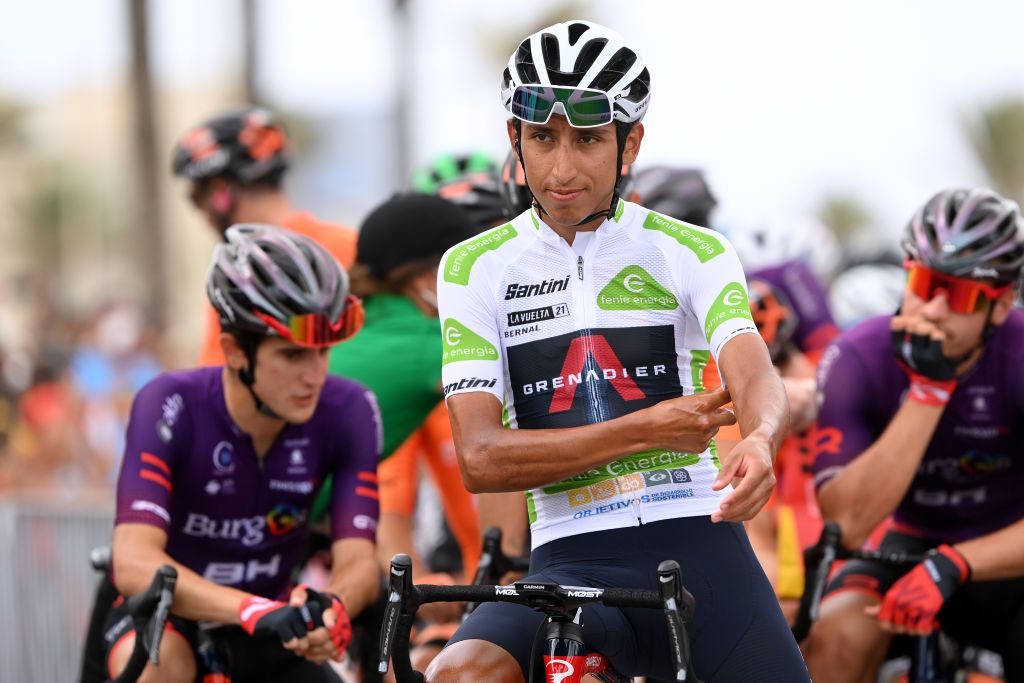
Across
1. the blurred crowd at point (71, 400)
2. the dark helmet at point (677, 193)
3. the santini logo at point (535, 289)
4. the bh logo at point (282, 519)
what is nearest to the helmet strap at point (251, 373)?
the bh logo at point (282, 519)

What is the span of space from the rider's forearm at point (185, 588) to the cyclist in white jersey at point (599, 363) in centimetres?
133

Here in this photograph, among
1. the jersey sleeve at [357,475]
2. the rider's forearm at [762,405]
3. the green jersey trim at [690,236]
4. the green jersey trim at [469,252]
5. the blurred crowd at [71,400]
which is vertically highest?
the green jersey trim at [690,236]

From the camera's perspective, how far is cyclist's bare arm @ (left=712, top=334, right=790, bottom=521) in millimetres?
3689

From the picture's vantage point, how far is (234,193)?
29.8 feet

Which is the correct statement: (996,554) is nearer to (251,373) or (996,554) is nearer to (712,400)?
(712,400)

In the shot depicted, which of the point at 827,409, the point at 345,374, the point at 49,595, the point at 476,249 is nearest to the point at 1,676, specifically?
the point at 49,595

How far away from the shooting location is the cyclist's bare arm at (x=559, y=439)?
3996mm

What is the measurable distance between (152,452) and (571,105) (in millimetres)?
2267

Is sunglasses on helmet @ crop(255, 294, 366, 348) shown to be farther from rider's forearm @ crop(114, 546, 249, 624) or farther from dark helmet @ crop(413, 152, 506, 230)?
dark helmet @ crop(413, 152, 506, 230)

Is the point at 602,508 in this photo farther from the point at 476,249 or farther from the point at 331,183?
the point at 331,183

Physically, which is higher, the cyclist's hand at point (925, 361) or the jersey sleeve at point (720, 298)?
the jersey sleeve at point (720, 298)

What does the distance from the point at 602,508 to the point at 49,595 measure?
24.2ft

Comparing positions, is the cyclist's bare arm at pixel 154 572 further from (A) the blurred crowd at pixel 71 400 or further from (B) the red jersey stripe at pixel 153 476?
(A) the blurred crowd at pixel 71 400

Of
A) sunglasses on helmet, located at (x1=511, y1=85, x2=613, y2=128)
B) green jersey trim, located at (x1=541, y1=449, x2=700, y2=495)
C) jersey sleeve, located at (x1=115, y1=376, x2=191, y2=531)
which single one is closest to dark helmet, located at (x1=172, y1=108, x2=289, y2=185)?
jersey sleeve, located at (x1=115, y1=376, x2=191, y2=531)
